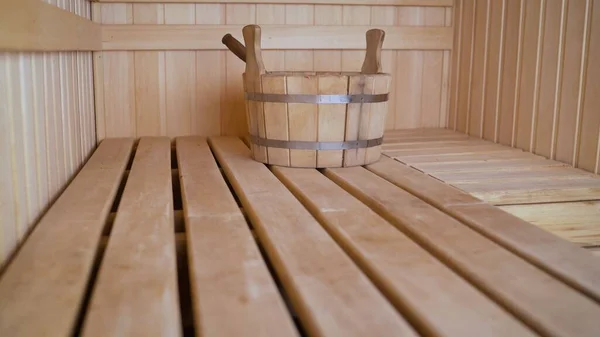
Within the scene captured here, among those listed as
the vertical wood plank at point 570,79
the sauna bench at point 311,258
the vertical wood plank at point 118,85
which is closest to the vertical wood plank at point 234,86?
the vertical wood plank at point 118,85

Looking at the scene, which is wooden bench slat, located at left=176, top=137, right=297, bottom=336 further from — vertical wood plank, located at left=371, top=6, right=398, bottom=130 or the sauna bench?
vertical wood plank, located at left=371, top=6, right=398, bottom=130

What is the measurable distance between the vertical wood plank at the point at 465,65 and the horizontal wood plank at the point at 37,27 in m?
2.03

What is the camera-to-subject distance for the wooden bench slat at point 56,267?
1033 millimetres

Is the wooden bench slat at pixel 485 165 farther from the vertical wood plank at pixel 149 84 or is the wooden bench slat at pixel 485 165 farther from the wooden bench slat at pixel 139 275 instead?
the vertical wood plank at pixel 149 84

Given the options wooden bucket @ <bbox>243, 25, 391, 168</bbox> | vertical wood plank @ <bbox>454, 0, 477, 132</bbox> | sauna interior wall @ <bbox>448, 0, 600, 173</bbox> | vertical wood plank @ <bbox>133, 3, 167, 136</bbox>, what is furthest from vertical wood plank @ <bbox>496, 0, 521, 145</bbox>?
vertical wood plank @ <bbox>133, 3, 167, 136</bbox>

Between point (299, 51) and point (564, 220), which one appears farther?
point (299, 51)

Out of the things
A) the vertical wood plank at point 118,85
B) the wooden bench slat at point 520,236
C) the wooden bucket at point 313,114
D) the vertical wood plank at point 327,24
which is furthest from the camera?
the vertical wood plank at point 327,24

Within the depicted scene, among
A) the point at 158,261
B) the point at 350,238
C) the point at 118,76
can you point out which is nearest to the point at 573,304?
the point at 350,238

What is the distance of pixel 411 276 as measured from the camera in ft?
4.07

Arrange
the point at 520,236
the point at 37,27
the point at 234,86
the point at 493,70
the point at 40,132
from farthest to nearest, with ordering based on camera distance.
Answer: the point at 234,86, the point at 493,70, the point at 40,132, the point at 37,27, the point at 520,236

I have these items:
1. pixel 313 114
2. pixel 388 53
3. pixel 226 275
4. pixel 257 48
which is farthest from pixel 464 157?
pixel 226 275

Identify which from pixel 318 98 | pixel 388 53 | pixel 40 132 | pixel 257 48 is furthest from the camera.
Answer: pixel 388 53

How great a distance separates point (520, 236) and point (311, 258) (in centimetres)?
56

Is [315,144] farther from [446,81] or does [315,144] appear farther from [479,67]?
[446,81]
